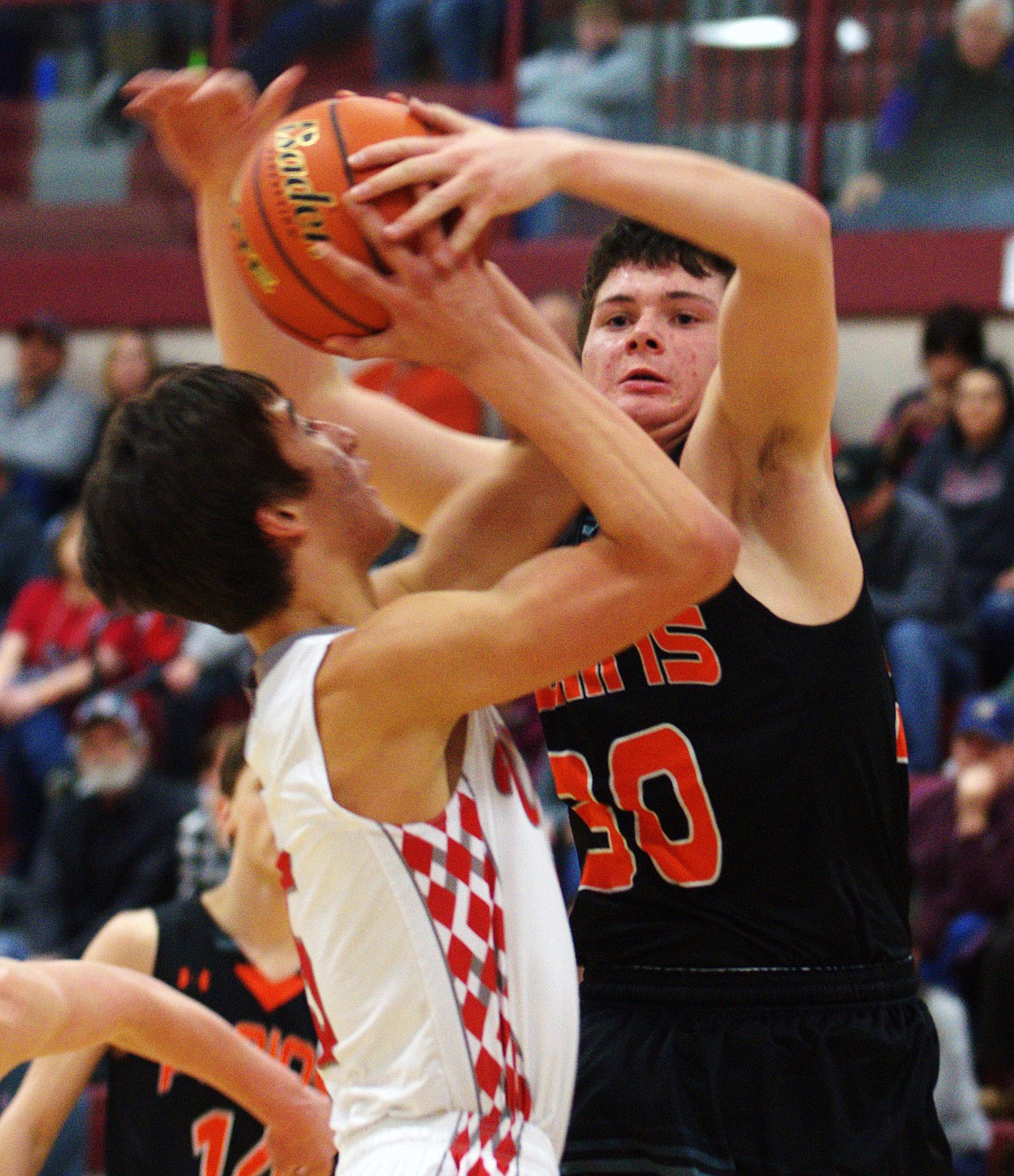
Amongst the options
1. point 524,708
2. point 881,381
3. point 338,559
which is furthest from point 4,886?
point 338,559

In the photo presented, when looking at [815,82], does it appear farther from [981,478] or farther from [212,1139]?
[212,1139]

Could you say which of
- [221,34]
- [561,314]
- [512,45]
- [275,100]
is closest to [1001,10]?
[512,45]

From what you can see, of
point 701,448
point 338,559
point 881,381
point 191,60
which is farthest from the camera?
point 191,60

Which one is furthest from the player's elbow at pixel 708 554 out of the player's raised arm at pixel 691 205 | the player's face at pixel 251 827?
the player's face at pixel 251 827

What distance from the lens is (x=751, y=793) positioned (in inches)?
113

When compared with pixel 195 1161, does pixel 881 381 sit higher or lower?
lower

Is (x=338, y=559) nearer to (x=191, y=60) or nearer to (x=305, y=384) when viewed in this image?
(x=305, y=384)

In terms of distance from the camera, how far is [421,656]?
8.09ft

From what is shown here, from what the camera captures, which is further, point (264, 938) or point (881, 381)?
point (881, 381)

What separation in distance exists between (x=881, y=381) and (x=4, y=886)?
18.2 ft

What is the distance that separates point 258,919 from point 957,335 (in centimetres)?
583

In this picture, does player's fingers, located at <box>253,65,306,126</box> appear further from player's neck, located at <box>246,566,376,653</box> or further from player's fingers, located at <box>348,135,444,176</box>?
player's neck, located at <box>246,566,376,653</box>

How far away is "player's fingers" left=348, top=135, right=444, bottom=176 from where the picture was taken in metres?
2.50

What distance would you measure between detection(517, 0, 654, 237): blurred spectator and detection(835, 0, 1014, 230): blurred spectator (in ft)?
4.57
